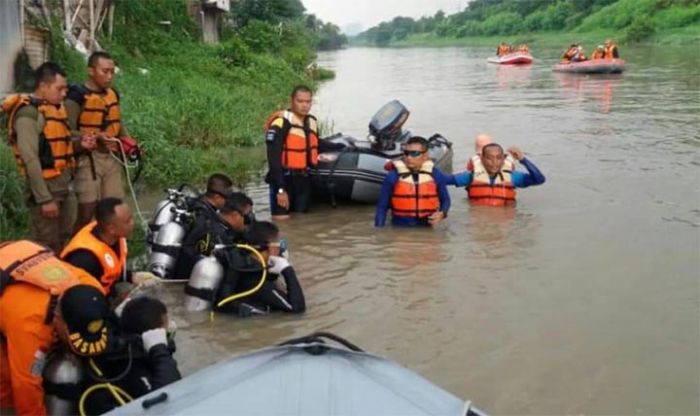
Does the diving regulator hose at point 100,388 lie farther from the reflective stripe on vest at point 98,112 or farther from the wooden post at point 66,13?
the wooden post at point 66,13

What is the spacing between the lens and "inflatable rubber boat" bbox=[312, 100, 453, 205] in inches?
303

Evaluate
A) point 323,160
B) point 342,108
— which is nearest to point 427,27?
point 342,108

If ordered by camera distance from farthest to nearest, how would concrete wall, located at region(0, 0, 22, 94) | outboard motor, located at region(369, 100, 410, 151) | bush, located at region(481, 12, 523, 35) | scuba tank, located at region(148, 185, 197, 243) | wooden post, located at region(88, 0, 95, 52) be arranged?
bush, located at region(481, 12, 523, 35) < wooden post, located at region(88, 0, 95, 52) < concrete wall, located at region(0, 0, 22, 94) < outboard motor, located at region(369, 100, 410, 151) < scuba tank, located at region(148, 185, 197, 243)

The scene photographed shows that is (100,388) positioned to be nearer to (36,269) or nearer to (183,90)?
(36,269)

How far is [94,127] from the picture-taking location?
5.68 metres

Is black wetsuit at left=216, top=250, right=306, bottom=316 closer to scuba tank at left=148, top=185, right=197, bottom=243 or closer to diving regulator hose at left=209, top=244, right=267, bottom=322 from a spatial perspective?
diving regulator hose at left=209, top=244, right=267, bottom=322

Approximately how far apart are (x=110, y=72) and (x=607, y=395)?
381cm

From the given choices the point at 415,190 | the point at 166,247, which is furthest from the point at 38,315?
the point at 415,190

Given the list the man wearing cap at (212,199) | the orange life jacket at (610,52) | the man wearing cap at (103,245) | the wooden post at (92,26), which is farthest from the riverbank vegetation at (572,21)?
the man wearing cap at (103,245)

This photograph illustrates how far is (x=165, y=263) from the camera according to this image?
5.31 meters

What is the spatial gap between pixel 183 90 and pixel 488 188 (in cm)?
721

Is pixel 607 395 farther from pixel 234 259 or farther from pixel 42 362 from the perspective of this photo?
pixel 42 362

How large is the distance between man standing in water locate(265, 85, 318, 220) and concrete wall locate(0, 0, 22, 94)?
14.9 ft

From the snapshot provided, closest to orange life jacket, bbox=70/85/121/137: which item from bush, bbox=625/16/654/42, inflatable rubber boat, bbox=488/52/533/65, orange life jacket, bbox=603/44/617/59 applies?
orange life jacket, bbox=603/44/617/59
